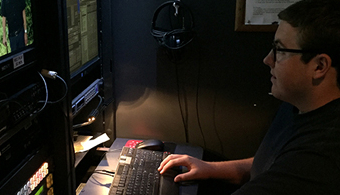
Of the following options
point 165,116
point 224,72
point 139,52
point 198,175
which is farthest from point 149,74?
point 198,175

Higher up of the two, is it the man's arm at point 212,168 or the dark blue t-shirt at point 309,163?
the dark blue t-shirt at point 309,163

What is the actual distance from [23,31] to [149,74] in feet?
3.27

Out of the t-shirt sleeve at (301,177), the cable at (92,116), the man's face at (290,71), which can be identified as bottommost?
the cable at (92,116)

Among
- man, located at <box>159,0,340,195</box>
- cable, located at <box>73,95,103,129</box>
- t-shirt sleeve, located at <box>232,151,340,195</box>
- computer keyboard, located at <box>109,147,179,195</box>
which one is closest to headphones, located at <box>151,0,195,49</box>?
cable, located at <box>73,95,103,129</box>

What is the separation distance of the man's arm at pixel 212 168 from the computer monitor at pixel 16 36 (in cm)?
71

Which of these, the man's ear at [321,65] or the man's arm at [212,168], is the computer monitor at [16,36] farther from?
the man's ear at [321,65]

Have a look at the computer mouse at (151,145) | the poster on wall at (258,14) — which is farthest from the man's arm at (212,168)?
the poster on wall at (258,14)

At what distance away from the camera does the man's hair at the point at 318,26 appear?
939 mm

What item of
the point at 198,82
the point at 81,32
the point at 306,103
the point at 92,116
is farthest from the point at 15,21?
the point at 198,82

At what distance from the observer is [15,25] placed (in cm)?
98

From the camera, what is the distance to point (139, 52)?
1940 mm

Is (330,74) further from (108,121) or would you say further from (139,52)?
(108,121)

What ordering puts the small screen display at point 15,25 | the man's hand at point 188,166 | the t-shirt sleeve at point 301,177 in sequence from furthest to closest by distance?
the man's hand at point 188,166
the small screen display at point 15,25
the t-shirt sleeve at point 301,177

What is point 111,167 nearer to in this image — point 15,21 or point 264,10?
point 15,21
